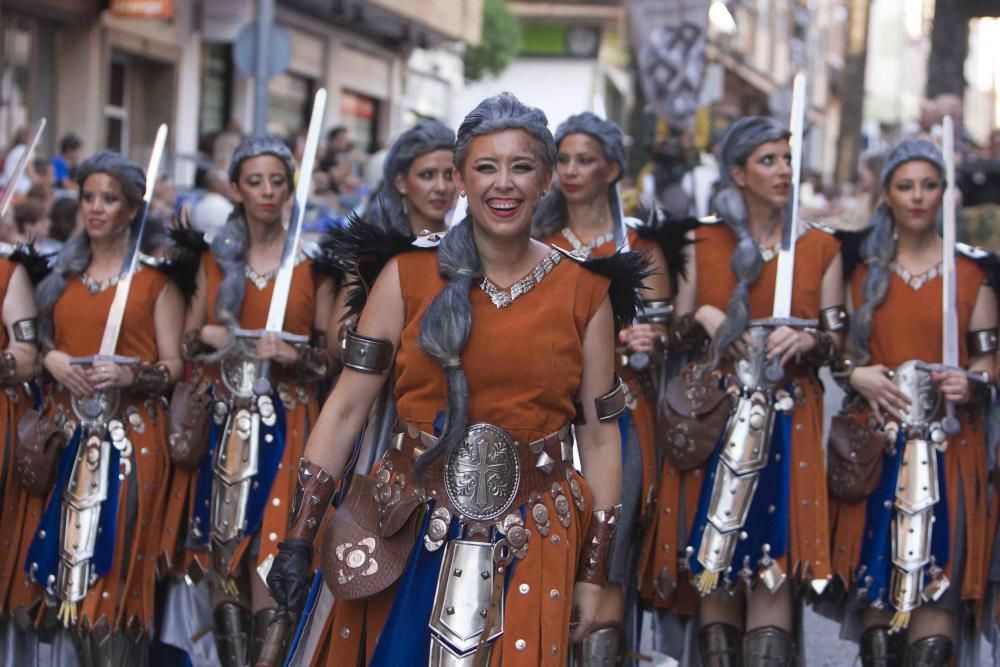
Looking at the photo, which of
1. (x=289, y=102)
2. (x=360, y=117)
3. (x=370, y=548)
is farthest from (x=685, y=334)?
(x=360, y=117)

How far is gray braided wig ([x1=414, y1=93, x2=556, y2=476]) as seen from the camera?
3926 mm

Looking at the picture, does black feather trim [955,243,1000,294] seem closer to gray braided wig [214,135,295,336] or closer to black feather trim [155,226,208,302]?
gray braided wig [214,135,295,336]

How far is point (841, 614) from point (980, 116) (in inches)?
3666

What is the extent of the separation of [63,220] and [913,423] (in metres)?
5.40

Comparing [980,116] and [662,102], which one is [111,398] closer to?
[662,102]

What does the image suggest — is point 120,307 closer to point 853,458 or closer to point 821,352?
point 821,352

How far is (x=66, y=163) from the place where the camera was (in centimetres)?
1309

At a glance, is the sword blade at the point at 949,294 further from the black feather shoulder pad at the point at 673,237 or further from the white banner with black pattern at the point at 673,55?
the white banner with black pattern at the point at 673,55

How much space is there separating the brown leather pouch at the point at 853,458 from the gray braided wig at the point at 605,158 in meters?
1.04

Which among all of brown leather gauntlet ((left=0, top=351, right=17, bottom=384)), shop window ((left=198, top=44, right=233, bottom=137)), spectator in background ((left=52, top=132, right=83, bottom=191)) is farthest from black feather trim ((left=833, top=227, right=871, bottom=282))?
shop window ((left=198, top=44, right=233, bottom=137))

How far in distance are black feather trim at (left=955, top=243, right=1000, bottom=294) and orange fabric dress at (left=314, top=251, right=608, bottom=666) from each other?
238 centimetres

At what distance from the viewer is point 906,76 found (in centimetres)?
8719

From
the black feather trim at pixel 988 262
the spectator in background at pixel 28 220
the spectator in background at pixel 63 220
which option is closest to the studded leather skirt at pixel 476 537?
the black feather trim at pixel 988 262

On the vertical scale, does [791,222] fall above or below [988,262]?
above
